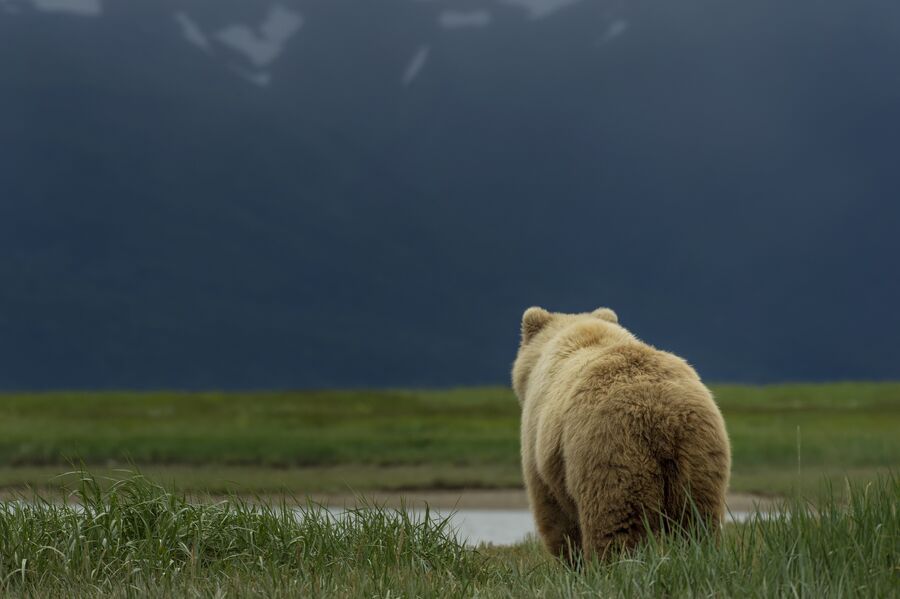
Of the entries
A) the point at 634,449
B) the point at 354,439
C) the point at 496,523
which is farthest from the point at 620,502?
the point at 354,439

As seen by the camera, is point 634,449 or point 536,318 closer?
point 634,449

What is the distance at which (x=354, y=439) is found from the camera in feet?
65.6

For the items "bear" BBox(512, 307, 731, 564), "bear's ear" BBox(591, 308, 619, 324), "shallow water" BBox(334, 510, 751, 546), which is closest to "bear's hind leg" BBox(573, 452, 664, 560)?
"bear" BBox(512, 307, 731, 564)

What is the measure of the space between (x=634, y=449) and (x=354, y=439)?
1572 centimetres

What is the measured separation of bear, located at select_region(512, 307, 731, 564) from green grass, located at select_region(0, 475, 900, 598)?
0.17 meters

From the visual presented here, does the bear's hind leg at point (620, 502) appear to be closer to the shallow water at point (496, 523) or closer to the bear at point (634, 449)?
the bear at point (634, 449)

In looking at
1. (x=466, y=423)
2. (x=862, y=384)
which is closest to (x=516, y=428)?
Answer: (x=466, y=423)

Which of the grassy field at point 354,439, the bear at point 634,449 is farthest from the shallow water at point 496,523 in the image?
the bear at point 634,449

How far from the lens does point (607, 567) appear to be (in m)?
4.78

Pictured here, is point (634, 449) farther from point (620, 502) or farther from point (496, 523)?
point (496, 523)

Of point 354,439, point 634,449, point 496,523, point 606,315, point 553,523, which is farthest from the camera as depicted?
point 354,439

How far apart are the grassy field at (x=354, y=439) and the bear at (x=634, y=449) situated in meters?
9.77

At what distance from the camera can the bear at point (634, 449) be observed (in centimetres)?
480

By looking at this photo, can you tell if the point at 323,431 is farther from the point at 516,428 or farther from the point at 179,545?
the point at 179,545
